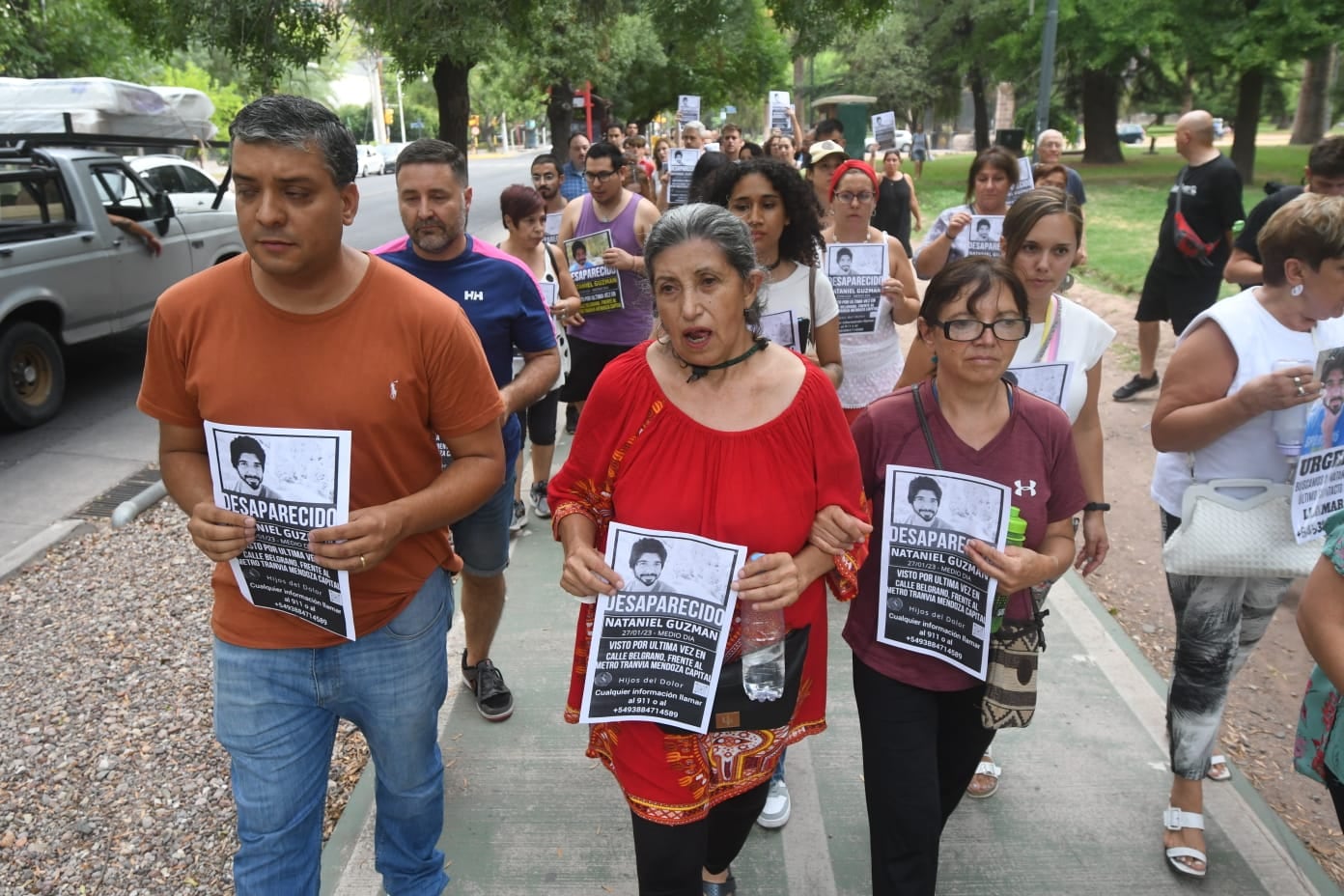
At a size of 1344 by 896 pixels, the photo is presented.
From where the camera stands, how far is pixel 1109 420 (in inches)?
298

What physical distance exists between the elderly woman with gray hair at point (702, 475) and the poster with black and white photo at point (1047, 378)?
107cm

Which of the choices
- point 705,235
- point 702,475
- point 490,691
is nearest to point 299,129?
point 705,235

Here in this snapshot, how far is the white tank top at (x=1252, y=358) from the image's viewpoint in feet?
8.91

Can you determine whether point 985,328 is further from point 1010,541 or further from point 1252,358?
point 1252,358

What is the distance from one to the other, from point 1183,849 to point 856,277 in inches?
102

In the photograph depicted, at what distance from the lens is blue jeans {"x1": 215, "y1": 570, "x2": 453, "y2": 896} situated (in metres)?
2.18

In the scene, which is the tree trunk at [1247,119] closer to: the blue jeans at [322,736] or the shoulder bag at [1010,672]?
the shoulder bag at [1010,672]

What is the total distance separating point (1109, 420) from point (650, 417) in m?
6.38

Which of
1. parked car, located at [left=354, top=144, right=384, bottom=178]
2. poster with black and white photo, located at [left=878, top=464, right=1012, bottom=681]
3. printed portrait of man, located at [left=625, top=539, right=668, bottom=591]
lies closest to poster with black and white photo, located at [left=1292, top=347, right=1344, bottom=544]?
poster with black and white photo, located at [left=878, top=464, right=1012, bottom=681]

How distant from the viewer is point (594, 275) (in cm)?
548

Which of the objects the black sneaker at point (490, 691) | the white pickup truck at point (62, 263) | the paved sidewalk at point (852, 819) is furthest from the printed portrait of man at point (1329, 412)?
the white pickup truck at point (62, 263)

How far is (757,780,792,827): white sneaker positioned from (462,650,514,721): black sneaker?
43.3 inches

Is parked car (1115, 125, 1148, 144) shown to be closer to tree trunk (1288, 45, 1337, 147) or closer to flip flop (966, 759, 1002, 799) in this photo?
tree trunk (1288, 45, 1337, 147)

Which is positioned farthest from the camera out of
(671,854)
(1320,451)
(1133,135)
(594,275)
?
(1133,135)
